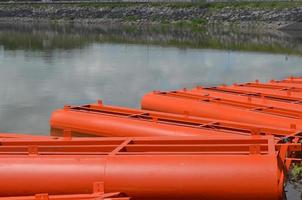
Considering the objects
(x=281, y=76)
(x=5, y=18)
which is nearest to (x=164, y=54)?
(x=281, y=76)

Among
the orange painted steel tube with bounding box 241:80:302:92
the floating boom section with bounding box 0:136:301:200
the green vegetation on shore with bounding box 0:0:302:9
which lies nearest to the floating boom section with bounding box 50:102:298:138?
the floating boom section with bounding box 0:136:301:200

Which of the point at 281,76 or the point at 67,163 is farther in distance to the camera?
the point at 281,76

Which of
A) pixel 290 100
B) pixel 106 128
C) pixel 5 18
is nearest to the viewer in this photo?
pixel 106 128

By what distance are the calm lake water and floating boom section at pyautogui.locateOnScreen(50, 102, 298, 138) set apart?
1.38 metres

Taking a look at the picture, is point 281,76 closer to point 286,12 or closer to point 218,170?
point 218,170

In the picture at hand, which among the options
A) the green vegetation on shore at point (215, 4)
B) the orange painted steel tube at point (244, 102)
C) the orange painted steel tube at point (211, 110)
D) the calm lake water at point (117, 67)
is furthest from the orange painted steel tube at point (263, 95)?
the green vegetation on shore at point (215, 4)

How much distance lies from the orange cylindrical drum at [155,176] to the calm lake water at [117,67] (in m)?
2.81

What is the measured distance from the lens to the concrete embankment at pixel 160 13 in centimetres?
6228

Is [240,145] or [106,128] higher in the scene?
[240,145]

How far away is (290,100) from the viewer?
13.0m

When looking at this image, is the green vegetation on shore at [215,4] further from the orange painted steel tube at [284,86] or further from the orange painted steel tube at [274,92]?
the orange painted steel tube at [274,92]

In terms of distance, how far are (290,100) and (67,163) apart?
7904 mm

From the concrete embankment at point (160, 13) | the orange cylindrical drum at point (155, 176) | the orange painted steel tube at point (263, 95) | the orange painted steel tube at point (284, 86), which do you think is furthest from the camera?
the concrete embankment at point (160, 13)

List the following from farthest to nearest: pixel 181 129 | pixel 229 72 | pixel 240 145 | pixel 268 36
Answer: pixel 268 36 < pixel 229 72 < pixel 181 129 < pixel 240 145
